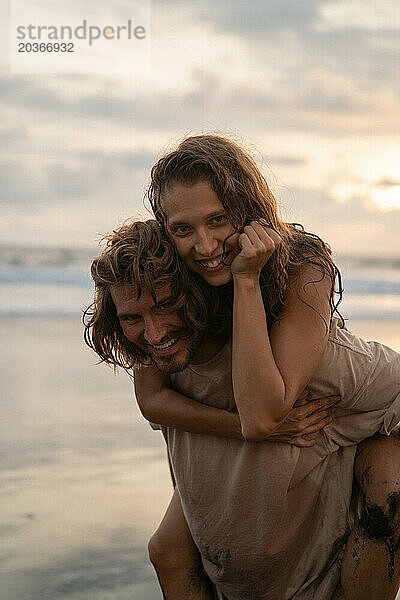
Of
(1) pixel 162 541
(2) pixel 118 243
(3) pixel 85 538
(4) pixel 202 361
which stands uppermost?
(2) pixel 118 243

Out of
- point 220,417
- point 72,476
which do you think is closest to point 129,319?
point 220,417

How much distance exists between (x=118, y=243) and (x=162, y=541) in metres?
1.03

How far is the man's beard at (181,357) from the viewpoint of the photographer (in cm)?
278

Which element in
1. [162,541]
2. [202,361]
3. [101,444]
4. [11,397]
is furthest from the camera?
[11,397]

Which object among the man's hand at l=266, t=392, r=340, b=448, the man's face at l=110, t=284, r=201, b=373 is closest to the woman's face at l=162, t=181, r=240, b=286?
the man's face at l=110, t=284, r=201, b=373

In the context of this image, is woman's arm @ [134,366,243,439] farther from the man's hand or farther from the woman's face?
the woman's face

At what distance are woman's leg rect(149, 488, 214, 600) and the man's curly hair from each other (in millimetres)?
634

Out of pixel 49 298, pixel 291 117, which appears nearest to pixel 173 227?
pixel 49 298

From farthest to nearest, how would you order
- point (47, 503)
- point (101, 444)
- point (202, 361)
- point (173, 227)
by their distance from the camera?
point (101, 444) < point (47, 503) < point (202, 361) < point (173, 227)

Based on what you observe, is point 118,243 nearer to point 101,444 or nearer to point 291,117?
point 101,444

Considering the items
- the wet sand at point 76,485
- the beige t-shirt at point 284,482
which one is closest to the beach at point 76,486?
the wet sand at point 76,485

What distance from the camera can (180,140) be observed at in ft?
9.62
